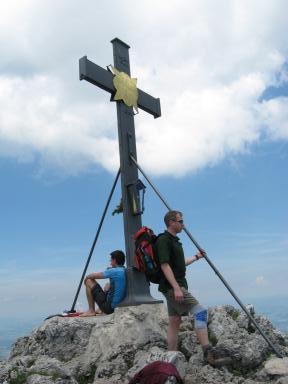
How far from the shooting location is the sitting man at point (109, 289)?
8422 mm

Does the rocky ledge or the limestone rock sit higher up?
the rocky ledge

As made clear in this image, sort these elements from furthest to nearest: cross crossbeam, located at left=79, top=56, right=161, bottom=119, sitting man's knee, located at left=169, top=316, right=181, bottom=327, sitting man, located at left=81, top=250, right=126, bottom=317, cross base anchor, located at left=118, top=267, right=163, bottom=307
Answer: cross crossbeam, located at left=79, top=56, right=161, bottom=119
sitting man, located at left=81, top=250, right=126, bottom=317
cross base anchor, located at left=118, top=267, right=163, bottom=307
sitting man's knee, located at left=169, top=316, right=181, bottom=327

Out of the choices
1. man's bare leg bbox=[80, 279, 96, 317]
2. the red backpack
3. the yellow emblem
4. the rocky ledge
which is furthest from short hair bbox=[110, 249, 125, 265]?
the yellow emblem

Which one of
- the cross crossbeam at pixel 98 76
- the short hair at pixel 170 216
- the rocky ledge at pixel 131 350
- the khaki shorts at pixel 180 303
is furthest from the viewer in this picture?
the cross crossbeam at pixel 98 76

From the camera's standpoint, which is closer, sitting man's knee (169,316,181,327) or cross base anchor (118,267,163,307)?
sitting man's knee (169,316,181,327)

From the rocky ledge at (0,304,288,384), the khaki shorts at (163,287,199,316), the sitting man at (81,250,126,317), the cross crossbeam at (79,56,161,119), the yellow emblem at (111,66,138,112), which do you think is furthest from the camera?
the yellow emblem at (111,66,138,112)

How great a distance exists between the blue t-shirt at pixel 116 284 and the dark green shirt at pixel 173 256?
171 cm

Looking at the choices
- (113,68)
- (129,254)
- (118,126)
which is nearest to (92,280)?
(129,254)

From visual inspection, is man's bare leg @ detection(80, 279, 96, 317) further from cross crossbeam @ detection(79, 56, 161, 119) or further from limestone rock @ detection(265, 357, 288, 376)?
cross crossbeam @ detection(79, 56, 161, 119)

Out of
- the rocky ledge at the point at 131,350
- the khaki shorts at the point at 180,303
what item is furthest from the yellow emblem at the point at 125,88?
the khaki shorts at the point at 180,303

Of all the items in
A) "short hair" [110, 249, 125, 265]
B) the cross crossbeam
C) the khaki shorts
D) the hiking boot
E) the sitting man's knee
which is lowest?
the hiking boot

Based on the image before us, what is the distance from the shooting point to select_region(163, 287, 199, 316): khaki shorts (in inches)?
264

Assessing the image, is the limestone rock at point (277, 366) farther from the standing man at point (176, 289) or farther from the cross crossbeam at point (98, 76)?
the cross crossbeam at point (98, 76)

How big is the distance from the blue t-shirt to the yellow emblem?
11.8ft
